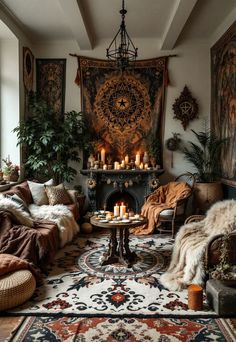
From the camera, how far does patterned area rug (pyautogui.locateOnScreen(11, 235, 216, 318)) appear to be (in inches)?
104

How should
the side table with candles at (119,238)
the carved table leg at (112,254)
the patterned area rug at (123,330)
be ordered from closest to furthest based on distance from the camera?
1. the patterned area rug at (123,330)
2. the side table with candles at (119,238)
3. the carved table leg at (112,254)

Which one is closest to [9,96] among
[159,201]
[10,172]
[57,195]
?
[10,172]

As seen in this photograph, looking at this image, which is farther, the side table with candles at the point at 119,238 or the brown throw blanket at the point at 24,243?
the side table with candles at the point at 119,238

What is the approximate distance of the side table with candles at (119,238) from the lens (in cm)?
361

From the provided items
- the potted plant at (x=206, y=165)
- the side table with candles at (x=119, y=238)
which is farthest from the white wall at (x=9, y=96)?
the potted plant at (x=206, y=165)

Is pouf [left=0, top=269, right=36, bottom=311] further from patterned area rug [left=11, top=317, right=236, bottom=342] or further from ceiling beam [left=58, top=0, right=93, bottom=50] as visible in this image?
ceiling beam [left=58, top=0, right=93, bottom=50]

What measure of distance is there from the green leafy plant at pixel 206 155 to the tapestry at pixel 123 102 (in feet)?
2.16

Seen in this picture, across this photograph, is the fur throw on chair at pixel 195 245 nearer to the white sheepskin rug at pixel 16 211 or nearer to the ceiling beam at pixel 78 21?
the white sheepskin rug at pixel 16 211

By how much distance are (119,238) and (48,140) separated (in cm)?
253

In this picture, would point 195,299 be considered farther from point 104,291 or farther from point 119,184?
point 119,184

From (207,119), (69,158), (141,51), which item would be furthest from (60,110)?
(207,119)

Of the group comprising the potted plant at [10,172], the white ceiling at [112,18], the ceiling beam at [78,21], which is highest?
the white ceiling at [112,18]

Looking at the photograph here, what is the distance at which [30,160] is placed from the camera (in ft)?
18.5

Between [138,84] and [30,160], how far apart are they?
8.38ft
